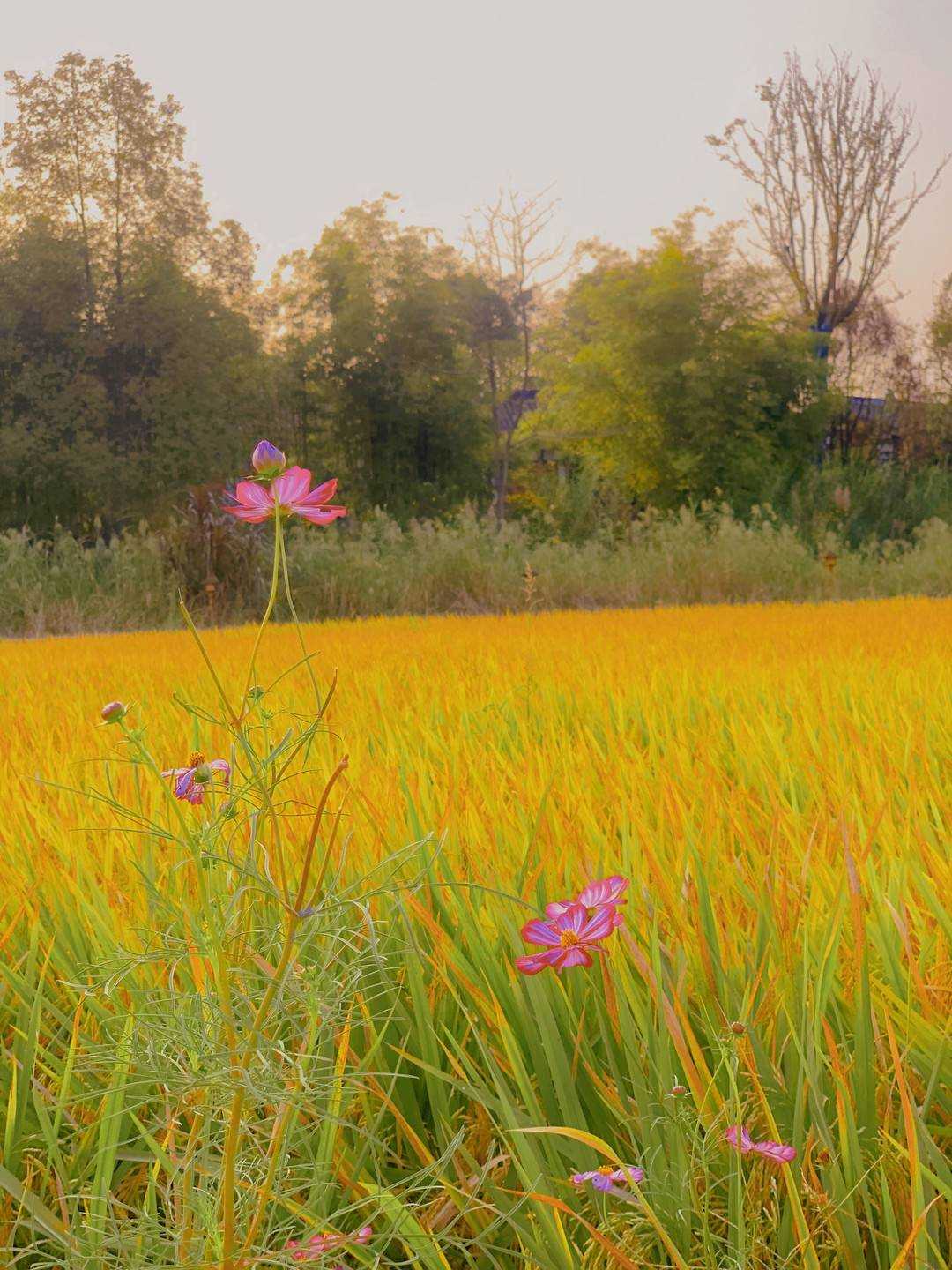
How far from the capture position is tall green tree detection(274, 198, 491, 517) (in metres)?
27.4

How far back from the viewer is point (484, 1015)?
106cm

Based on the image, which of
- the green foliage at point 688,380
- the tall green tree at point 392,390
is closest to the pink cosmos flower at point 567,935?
the green foliage at point 688,380

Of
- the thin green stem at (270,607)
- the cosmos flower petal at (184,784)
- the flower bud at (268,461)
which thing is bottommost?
the cosmos flower petal at (184,784)

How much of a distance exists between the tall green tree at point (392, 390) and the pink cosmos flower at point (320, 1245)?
1041 inches

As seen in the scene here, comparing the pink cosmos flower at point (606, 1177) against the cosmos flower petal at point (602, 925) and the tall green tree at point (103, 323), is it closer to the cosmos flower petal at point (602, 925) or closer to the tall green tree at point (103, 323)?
the cosmos flower petal at point (602, 925)

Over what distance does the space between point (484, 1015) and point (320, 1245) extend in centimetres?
39

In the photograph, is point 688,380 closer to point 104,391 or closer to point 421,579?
point 104,391

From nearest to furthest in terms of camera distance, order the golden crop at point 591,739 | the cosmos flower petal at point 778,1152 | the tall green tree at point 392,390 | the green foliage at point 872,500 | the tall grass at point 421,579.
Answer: the cosmos flower petal at point 778,1152 → the golden crop at point 591,739 → the tall grass at point 421,579 → the green foliage at point 872,500 → the tall green tree at point 392,390

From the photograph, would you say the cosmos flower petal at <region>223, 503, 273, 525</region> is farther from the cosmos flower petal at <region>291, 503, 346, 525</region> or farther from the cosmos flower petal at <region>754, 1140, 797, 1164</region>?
the cosmos flower petal at <region>754, 1140, 797, 1164</region>

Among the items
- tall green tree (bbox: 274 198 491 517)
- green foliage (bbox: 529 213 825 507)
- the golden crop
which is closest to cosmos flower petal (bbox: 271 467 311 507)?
the golden crop

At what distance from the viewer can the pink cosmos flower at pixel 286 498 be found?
81cm

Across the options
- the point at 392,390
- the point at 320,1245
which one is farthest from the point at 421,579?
the point at 392,390

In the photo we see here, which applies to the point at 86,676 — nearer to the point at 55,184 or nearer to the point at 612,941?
the point at 612,941

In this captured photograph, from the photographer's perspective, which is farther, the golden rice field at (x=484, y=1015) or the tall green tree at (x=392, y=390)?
the tall green tree at (x=392, y=390)
